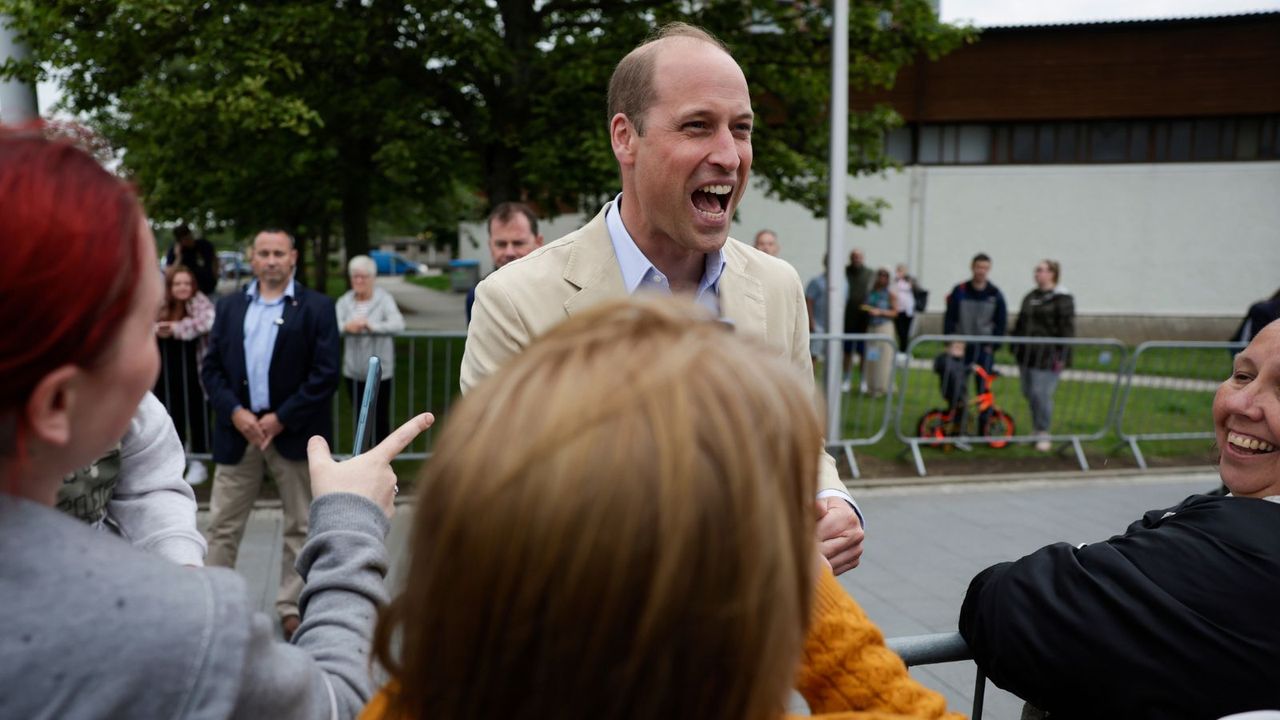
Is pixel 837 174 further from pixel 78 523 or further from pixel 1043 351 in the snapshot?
pixel 78 523

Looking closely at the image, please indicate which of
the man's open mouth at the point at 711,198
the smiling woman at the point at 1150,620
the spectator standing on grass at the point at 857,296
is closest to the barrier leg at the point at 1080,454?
the spectator standing on grass at the point at 857,296

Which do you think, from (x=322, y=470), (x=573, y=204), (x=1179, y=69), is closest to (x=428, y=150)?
(x=573, y=204)

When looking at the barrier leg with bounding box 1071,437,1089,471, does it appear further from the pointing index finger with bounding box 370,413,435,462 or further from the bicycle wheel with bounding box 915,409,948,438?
the pointing index finger with bounding box 370,413,435,462

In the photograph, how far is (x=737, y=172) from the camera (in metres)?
2.30

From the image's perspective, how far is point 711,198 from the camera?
2307 mm

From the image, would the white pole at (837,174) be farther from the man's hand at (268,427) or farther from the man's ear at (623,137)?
the man's ear at (623,137)

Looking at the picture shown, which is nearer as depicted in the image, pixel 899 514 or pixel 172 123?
pixel 899 514

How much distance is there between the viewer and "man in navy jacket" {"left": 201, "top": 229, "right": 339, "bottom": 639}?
561 centimetres

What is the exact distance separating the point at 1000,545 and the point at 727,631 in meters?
6.66

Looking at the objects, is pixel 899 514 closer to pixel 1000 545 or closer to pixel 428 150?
pixel 1000 545

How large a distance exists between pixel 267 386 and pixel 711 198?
4147 mm

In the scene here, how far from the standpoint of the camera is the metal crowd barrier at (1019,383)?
9547 millimetres

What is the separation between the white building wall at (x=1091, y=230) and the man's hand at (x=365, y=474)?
23948 mm

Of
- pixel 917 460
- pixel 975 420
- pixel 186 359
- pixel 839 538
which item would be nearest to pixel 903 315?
pixel 975 420
